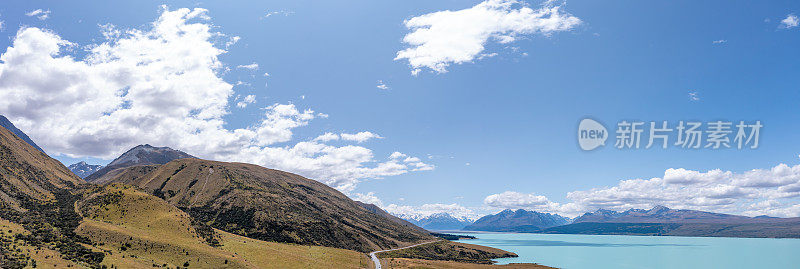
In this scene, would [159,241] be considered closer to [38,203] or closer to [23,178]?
[38,203]

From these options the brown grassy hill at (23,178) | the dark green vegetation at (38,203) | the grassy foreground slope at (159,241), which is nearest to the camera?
the dark green vegetation at (38,203)

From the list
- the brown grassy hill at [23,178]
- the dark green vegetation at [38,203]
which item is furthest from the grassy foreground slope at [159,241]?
the brown grassy hill at [23,178]

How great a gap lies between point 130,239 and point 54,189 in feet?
345

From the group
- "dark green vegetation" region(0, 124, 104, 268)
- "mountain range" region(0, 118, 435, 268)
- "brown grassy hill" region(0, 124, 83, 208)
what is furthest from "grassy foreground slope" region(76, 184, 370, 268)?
"brown grassy hill" region(0, 124, 83, 208)

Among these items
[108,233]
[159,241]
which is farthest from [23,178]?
[159,241]

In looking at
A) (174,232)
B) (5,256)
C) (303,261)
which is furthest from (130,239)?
(303,261)

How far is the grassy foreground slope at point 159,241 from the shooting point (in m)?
95.8

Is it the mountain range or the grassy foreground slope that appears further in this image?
the grassy foreground slope

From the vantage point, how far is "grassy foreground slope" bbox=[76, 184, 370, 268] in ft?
314

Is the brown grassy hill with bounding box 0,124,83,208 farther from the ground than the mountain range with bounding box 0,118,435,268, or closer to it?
farther from the ground

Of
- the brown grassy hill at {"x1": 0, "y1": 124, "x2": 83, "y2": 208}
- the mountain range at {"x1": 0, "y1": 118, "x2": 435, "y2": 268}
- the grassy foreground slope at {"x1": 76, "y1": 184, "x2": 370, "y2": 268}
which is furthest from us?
the brown grassy hill at {"x1": 0, "y1": 124, "x2": 83, "y2": 208}

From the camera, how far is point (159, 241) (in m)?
104

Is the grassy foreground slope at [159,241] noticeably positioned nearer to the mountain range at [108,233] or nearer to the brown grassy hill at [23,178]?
the mountain range at [108,233]

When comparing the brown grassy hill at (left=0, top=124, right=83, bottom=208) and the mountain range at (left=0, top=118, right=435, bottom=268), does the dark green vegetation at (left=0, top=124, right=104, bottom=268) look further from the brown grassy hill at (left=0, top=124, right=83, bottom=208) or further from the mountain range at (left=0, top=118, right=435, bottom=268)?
the mountain range at (left=0, top=118, right=435, bottom=268)
